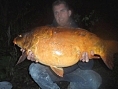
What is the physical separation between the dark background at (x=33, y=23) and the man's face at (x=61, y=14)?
4.67ft

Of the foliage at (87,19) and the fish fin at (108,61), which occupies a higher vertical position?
the fish fin at (108,61)

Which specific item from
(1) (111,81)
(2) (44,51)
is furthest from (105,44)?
(1) (111,81)

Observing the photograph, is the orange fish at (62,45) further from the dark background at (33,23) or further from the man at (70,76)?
the dark background at (33,23)

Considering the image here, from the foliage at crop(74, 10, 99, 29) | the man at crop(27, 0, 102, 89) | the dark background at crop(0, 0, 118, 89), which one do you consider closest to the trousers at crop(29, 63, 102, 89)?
the man at crop(27, 0, 102, 89)

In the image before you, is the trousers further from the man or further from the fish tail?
the fish tail

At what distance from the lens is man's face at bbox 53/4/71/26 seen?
3604mm

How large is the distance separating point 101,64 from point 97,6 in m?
2.48

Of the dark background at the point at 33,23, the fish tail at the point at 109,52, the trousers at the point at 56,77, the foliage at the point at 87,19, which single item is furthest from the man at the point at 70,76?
the foliage at the point at 87,19

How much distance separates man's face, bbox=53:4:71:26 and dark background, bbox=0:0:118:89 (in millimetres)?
1424

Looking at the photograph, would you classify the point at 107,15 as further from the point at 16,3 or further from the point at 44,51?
the point at 44,51

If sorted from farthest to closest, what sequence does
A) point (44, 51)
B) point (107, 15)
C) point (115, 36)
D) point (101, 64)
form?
point (107, 15) → point (115, 36) → point (101, 64) → point (44, 51)

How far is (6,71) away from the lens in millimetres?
5094

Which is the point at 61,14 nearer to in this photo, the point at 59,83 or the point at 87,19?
the point at 59,83

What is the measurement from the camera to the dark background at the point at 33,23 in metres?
5.08
